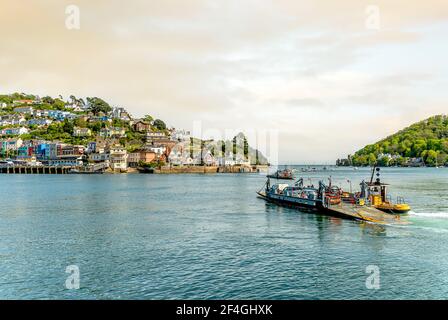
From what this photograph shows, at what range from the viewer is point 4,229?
40.6 m

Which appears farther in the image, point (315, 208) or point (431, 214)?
point (315, 208)

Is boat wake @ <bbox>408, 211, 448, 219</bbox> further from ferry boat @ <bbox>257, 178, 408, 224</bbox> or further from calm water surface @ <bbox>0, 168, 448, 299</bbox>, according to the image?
ferry boat @ <bbox>257, 178, 408, 224</bbox>

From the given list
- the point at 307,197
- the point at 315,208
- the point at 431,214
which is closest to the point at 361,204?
the point at 315,208

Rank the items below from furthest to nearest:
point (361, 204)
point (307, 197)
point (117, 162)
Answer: point (117, 162)
point (307, 197)
point (361, 204)

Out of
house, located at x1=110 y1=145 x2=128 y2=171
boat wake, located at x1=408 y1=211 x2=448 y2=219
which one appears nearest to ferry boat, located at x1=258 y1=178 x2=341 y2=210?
boat wake, located at x1=408 y1=211 x2=448 y2=219

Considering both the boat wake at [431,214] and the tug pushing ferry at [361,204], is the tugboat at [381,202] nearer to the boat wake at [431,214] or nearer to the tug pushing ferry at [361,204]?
the tug pushing ferry at [361,204]

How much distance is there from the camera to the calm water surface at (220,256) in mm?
21188

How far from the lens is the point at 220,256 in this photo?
92.9ft

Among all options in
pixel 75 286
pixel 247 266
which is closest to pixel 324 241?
pixel 247 266

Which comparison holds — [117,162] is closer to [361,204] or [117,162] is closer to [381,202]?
[361,204]

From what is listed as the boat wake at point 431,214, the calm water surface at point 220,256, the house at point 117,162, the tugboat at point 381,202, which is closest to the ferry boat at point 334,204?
the tugboat at point 381,202

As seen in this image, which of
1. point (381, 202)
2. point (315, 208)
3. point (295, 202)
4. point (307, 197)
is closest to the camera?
point (381, 202)
